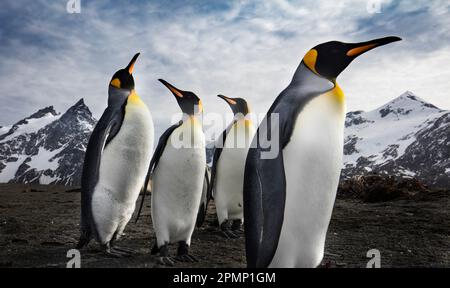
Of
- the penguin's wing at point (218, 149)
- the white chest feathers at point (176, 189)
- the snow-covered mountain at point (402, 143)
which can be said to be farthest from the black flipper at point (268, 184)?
the snow-covered mountain at point (402, 143)

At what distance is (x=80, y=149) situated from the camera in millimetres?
72188

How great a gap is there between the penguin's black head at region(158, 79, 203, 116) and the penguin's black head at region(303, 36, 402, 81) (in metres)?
1.44

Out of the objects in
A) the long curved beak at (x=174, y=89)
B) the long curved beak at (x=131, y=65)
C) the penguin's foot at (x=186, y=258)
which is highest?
the long curved beak at (x=131, y=65)

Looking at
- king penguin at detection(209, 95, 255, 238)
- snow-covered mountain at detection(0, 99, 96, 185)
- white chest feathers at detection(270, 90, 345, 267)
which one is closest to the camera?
white chest feathers at detection(270, 90, 345, 267)

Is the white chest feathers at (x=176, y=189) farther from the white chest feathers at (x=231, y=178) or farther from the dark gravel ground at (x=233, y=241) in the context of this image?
the white chest feathers at (x=231, y=178)

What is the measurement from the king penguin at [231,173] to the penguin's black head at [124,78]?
148 cm

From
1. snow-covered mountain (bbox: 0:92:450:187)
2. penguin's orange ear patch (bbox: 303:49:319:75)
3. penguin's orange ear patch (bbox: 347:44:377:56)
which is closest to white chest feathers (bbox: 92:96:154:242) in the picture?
penguin's orange ear patch (bbox: 303:49:319:75)

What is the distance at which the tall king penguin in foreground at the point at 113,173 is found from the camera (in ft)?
11.9

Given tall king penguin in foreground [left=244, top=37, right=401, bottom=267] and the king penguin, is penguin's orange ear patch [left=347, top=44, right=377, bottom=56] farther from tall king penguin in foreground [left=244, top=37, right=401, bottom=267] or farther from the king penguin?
the king penguin

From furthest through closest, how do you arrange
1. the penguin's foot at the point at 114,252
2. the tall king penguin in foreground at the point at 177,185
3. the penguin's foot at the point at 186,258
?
1. the tall king penguin in foreground at the point at 177,185
2. the penguin's foot at the point at 114,252
3. the penguin's foot at the point at 186,258

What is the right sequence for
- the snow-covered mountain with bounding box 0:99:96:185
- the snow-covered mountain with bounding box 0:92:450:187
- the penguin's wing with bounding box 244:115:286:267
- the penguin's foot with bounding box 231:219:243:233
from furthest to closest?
the snow-covered mountain with bounding box 0:99:96:185 < the snow-covered mountain with bounding box 0:92:450:187 < the penguin's foot with bounding box 231:219:243:233 < the penguin's wing with bounding box 244:115:286:267

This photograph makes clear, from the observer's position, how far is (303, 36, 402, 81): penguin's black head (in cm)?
265
